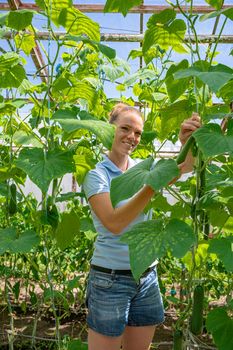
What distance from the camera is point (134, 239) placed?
102 cm

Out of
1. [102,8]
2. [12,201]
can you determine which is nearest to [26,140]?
[12,201]

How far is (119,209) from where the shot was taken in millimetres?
1268

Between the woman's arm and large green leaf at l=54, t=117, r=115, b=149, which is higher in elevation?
large green leaf at l=54, t=117, r=115, b=149

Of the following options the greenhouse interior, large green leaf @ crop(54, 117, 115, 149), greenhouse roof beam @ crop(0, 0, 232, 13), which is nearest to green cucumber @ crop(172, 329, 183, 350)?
the greenhouse interior

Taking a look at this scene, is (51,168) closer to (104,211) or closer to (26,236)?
(104,211)

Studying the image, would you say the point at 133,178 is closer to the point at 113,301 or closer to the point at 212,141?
the point at 212,141

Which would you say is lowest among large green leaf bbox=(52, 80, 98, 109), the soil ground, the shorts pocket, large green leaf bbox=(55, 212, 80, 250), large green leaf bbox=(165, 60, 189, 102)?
the soil ground

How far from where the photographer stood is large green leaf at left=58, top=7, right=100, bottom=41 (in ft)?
4.31

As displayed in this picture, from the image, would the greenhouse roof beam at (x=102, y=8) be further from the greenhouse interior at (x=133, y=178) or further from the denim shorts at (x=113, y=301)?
the denim shorts at (x=113, y=301)

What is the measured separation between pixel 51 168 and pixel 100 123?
19cm

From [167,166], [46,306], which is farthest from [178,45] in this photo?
[46,306]

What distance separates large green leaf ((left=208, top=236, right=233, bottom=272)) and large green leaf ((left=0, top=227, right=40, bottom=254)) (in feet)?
1.84

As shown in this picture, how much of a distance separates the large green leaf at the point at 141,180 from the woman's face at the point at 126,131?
0.42 m

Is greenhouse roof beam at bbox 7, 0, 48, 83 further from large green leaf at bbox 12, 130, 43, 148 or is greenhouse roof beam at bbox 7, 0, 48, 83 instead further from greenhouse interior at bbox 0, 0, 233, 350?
large green leaf at bbox 12, 130, 43, 148
